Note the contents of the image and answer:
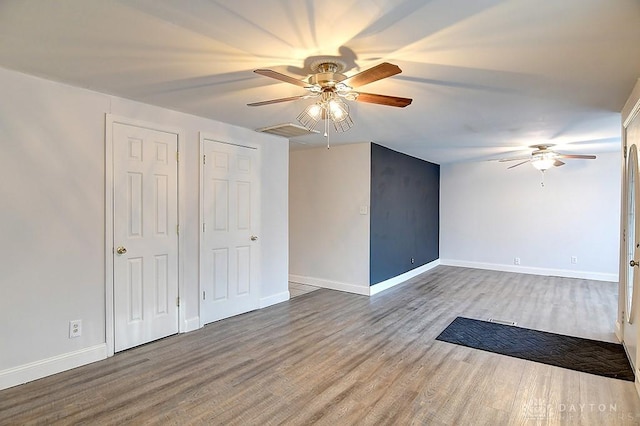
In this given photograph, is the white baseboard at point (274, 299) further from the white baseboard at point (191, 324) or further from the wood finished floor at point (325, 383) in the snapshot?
the white baseboard at point (191, 324)

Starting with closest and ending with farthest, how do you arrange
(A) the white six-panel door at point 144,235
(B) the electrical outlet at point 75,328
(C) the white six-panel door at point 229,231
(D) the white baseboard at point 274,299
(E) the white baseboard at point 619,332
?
(B) the electrical outlet at point 75,328, (A) the white six-panel door at point 144,235, (E) the white baseboard at point 619,332, (C) the white six-panel door at point 229,231, (D) the white baseboard at point 274,299

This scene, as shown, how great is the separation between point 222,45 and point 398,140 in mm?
3449

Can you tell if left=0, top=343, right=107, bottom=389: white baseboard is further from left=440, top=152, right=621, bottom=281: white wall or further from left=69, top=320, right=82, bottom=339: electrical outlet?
left=440, top=152, right=621, bottom=281: white wall

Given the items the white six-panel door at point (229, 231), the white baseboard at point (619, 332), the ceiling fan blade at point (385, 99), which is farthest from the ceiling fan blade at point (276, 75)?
the white baseboard at point (619, 332)

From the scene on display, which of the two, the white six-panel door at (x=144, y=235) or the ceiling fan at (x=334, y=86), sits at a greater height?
the ceiling fan at (x=334, y=86)

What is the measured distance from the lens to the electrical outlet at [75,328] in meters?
2.88

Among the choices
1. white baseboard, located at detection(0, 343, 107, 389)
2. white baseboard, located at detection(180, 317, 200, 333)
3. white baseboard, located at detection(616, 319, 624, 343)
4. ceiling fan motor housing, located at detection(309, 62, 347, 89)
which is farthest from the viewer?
white baseboard, located at detection(180, 317, 200, 333)

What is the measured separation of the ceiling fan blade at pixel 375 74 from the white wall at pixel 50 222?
2.27m

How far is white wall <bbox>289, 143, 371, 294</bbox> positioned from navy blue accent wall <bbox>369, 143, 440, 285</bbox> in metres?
0.19

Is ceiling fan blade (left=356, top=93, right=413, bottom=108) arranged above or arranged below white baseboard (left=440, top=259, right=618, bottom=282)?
above

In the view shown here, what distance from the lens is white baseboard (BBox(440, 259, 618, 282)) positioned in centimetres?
629

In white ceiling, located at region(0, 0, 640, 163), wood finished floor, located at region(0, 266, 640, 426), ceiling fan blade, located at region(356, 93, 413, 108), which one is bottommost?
wood finished floor, located at region(0, 266, 640, 426)

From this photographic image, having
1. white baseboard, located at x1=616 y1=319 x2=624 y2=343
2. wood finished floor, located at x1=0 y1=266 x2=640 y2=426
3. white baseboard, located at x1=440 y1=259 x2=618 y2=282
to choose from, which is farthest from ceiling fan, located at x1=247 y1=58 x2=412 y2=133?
white baseboard, located at x1=440 y1=259 x2=618 y2=282

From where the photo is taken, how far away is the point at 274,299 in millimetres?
4773
